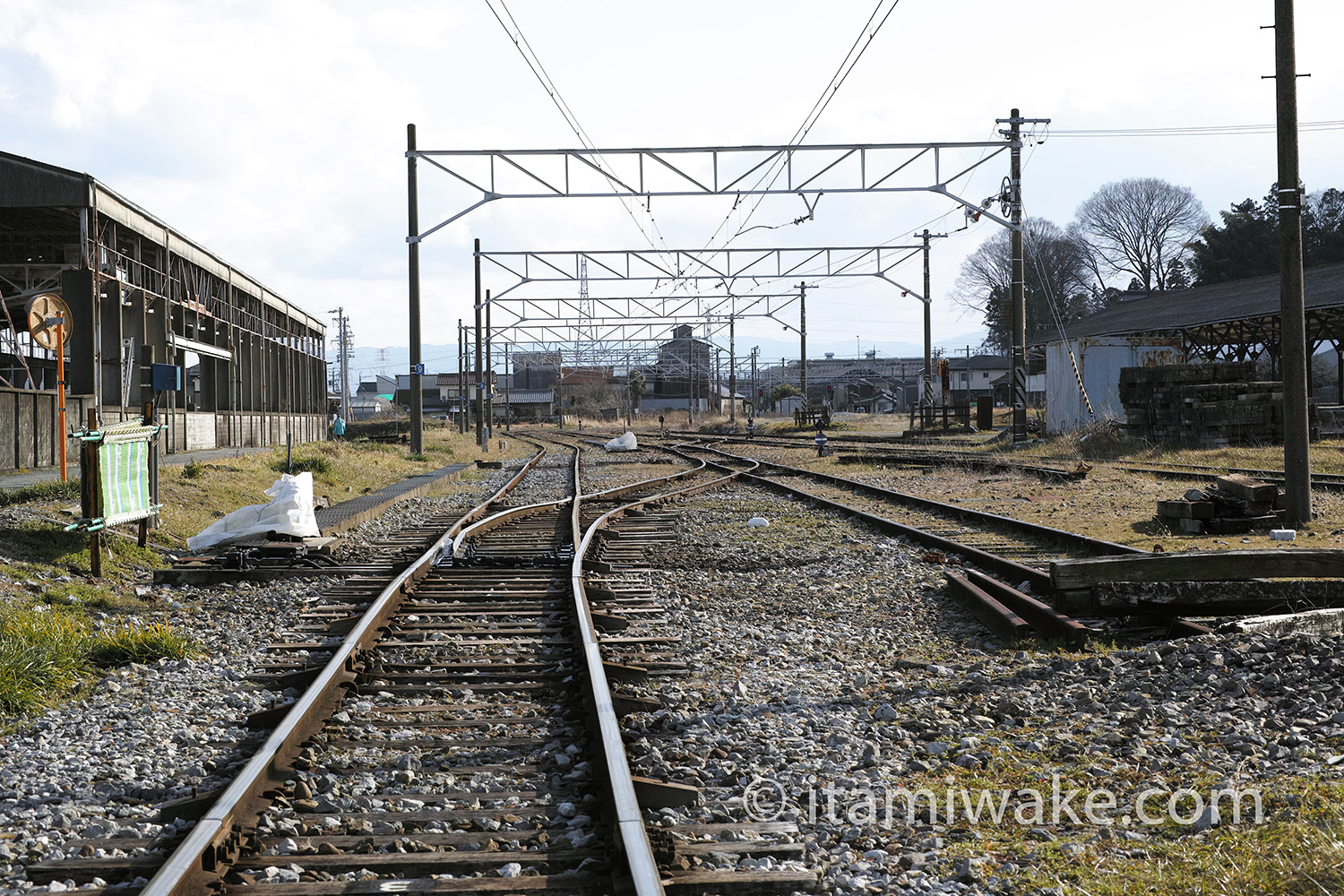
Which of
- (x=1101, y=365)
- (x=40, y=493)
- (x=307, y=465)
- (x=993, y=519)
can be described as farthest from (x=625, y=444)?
(x=40, y=493)

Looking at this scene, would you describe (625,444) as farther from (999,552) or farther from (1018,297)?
(999,552)

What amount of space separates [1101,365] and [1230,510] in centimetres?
2378

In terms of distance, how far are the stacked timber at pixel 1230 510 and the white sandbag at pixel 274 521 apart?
28.6ft

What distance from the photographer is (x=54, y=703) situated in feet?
18.6

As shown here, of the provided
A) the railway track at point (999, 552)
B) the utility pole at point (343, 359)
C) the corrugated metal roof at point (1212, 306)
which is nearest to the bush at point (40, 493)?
the railway track at point (999, 552)

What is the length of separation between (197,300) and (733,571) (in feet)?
73.1

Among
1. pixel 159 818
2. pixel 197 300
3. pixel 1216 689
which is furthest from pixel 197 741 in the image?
pixel 197 300

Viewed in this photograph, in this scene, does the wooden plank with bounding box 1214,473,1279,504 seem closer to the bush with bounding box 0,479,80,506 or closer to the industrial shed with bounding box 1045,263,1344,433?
the bush with bounding box 0,479,80,506

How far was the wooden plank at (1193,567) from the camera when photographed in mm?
6703

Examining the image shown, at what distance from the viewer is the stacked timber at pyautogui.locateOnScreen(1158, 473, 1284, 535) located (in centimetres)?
1123

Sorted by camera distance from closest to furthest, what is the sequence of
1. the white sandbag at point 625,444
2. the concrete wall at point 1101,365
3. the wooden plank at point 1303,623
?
1. the wooden plank at point 1303,623
2. the concrete wall at point 1101,365
3. the white sandbag at point 625,444

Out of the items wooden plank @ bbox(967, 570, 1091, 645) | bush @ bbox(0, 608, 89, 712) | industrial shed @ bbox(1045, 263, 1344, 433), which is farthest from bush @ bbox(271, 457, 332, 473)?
industrial shed @ bbox(1045, 263, 1344, 433)

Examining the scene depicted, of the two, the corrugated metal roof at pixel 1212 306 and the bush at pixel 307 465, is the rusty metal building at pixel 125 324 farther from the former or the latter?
the corrugated metal roof at pixel 1212 306

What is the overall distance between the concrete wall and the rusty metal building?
74.5ft
